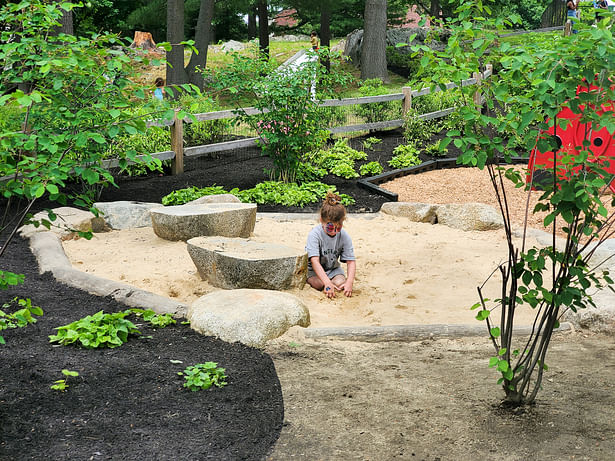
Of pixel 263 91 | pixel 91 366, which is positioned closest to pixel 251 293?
pixel 91 366

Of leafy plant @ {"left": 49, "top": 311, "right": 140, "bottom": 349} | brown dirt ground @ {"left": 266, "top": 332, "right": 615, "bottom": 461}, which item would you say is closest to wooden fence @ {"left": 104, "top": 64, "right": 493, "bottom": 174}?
leafy plant @ {"left": 49, "top": 311, "right": 140, "bottom": 349}

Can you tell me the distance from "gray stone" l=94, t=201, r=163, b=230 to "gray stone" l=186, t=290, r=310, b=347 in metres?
3.42

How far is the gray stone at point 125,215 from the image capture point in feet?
26.4

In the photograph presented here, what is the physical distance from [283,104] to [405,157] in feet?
10.4

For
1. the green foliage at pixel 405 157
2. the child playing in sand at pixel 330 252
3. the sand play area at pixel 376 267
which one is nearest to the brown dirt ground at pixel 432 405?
the sand play area at pixel 376 267

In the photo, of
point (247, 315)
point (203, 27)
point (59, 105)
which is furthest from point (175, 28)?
point (59, 105)

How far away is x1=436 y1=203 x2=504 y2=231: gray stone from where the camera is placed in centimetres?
824

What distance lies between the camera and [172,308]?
199 inches

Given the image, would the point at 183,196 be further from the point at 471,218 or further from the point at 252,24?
the point at 252,24

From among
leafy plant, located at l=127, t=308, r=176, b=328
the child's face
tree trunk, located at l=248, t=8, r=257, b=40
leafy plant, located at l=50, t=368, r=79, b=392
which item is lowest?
leafy plant, located at l=127, t=308, r=176, b=328

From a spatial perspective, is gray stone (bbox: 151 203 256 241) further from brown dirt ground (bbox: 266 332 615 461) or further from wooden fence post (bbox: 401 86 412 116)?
wooden fence post (bbox: 401 86 412 116)

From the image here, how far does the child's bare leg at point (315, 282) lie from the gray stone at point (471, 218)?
9.37 feet

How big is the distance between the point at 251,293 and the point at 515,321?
2.17 metres

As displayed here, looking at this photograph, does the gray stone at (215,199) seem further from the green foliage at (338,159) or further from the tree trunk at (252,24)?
the tree trunk at (252,24)
